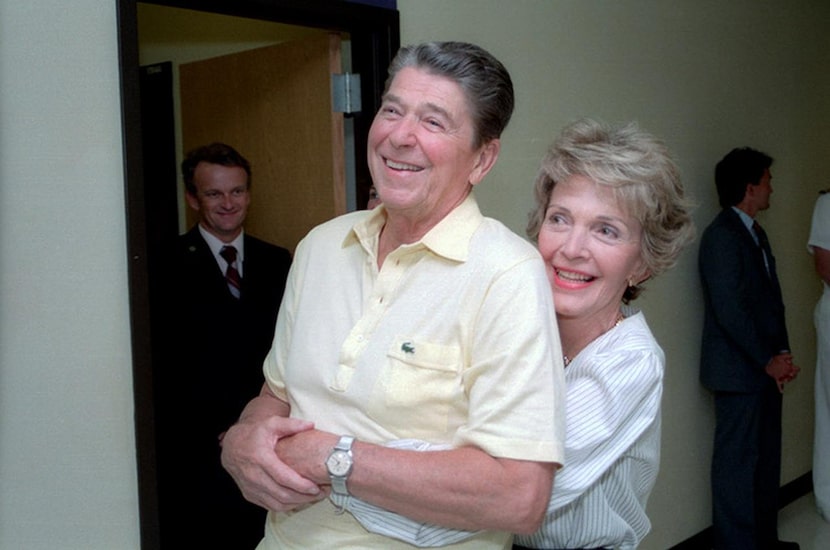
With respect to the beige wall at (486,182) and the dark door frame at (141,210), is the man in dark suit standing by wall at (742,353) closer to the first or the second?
the beige wall at (486,182)

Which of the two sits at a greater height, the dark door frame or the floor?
the dark door frame

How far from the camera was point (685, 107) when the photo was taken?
345 centimetres

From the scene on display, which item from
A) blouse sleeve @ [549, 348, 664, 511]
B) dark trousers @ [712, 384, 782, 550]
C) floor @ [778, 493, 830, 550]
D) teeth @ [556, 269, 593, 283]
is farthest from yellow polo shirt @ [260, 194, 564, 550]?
floor @ [778, 493, 830, 550]

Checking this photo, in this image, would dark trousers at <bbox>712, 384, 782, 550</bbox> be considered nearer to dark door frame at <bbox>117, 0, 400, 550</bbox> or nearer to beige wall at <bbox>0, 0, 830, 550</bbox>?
beige wall at <bbox>0, 0, 830, 550</bbox>

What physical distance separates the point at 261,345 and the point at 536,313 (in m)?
1.71

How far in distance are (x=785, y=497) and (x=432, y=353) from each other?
3.81 m

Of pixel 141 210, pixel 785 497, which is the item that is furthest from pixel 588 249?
pixel 785 497

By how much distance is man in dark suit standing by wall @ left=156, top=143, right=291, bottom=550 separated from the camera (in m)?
2.61

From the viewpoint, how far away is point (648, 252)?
145 cm

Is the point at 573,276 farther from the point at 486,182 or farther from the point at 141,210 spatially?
the point at 486,182

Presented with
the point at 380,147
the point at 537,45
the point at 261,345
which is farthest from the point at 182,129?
the point at 380,147

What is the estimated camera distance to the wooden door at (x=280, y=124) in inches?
99.0

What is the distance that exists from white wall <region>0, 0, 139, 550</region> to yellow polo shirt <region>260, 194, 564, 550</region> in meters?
0.64

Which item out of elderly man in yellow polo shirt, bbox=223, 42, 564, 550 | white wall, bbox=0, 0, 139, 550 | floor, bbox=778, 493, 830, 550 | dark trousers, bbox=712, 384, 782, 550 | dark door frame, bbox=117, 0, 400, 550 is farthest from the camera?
floor, bbox=778, 493, 830, 550
